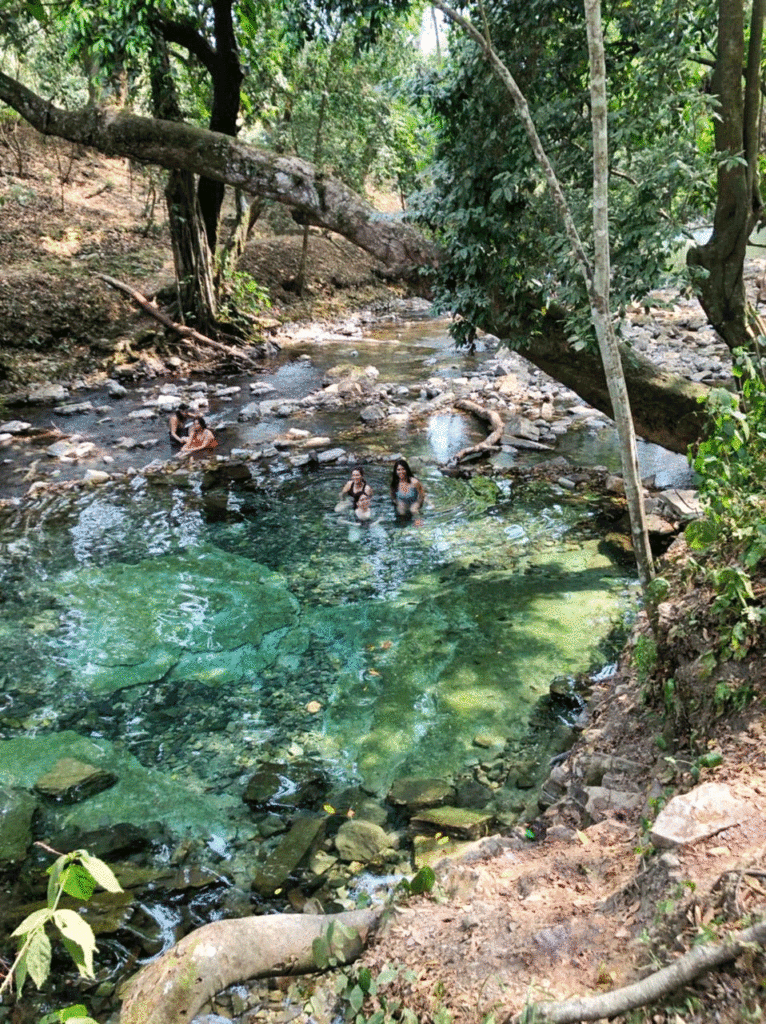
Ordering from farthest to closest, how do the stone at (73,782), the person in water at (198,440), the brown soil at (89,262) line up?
the brown soil at (89,262), the person in water at (198,440), the stone at (73,782)

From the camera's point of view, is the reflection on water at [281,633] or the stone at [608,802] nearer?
the stone at [608,802]

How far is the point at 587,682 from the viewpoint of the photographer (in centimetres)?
562

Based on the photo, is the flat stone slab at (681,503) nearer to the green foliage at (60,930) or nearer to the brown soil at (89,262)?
the green foliage at (60,930)

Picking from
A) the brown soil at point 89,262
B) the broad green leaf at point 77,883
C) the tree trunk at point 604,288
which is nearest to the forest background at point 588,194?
the tree trunk at point 604,288

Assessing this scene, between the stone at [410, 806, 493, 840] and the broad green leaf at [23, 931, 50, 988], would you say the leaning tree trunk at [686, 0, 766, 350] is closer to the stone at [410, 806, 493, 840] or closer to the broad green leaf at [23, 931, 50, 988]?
the stone at [410, 806, 493, 840]

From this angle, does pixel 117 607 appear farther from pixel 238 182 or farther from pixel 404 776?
pixel 238 182

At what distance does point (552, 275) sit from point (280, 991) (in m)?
5.69

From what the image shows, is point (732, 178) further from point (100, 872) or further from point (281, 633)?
point (100, 872)

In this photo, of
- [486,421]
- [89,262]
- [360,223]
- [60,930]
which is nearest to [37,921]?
[60,930]

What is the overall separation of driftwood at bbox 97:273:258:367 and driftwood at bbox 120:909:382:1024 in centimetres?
1480

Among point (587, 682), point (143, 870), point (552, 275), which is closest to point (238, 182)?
point (552, 275)

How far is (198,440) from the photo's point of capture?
11.7 metres

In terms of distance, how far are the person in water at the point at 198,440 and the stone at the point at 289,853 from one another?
26.4 ft

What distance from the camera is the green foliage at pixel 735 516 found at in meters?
3.69
